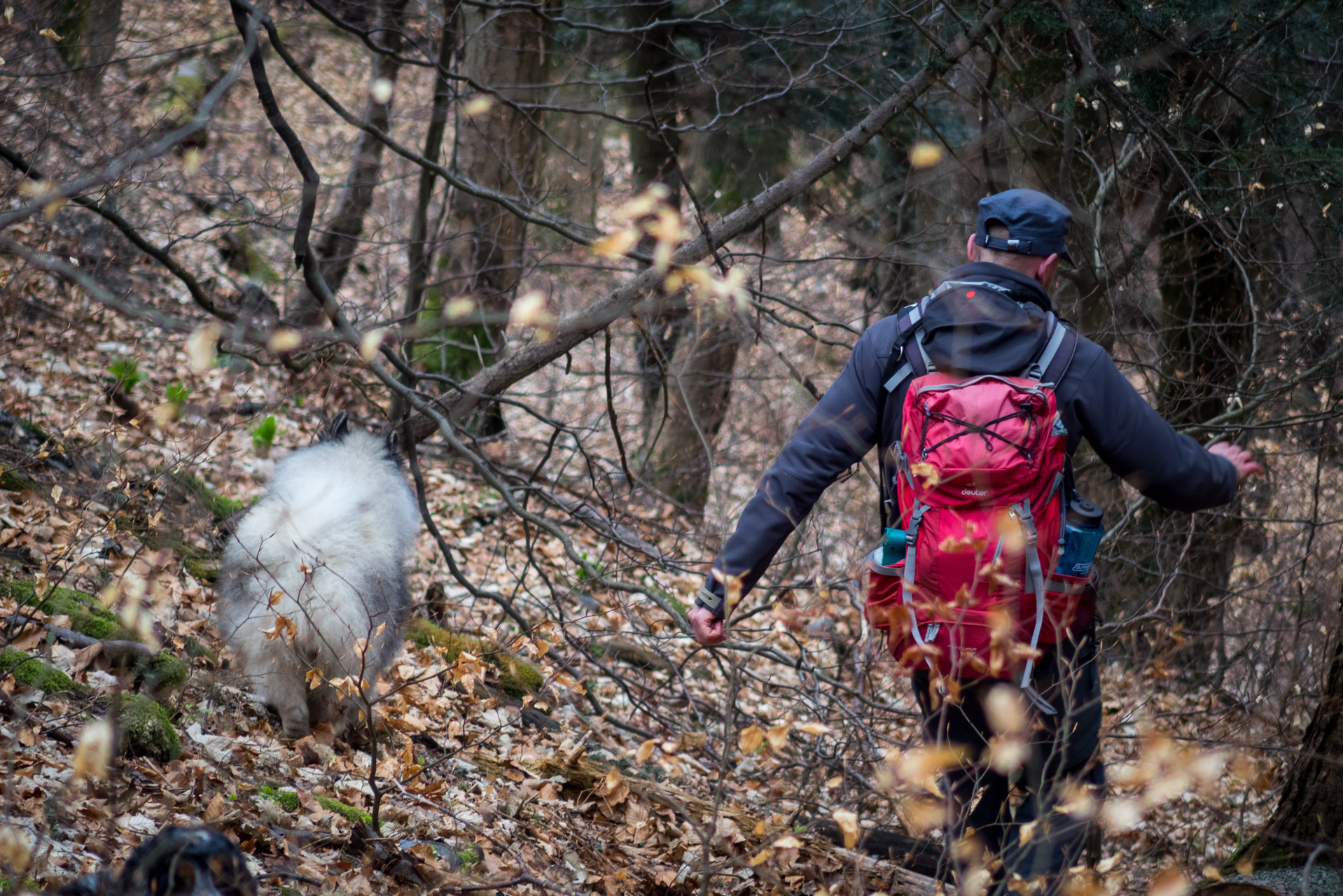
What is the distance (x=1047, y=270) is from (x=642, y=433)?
6836 mm

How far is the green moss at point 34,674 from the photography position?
3.41 m

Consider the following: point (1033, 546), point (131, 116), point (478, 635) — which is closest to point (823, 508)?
point (478, 635)

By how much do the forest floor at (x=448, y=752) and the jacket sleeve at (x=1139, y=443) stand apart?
810 millimetres

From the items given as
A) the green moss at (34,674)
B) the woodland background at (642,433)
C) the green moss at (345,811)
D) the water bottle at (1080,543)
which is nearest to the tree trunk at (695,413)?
the woodland background at (642,433)

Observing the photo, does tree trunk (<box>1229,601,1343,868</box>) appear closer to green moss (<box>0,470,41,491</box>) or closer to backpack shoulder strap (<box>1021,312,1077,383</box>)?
backpack shoulder strap (<box>1021,312,1077,383</box>)

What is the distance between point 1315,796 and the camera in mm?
3299

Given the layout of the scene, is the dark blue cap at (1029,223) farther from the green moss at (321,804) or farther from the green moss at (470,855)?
the green moss at (321,804)

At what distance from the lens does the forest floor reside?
114 inches

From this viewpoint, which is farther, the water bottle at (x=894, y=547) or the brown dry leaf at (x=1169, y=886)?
the water bottle at (x=894, y=547)

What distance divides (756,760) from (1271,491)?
155 inches

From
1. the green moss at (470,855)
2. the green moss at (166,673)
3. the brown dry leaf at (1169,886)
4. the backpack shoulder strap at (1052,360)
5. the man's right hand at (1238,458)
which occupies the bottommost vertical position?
the brown dry leaf at (1169,886)

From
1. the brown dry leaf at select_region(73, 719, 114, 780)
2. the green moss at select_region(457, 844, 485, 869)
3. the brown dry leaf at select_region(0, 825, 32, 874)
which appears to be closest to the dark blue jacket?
the green moss at select_region(457, 844, 485, 869)

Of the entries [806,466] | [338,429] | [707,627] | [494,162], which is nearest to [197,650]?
[338,429]

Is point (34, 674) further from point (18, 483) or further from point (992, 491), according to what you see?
point (992, 491)
